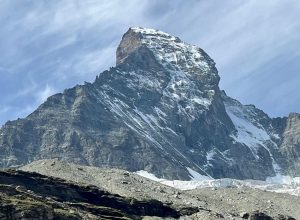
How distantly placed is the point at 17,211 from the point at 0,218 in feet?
16.2

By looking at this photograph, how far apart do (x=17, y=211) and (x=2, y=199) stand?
24.9 ft

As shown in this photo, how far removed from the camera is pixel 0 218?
189250 mm

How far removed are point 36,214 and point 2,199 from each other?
994 centimetres

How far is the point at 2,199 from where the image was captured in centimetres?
19900

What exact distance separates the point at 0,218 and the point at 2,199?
10.3 meters

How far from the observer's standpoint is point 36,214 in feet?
636

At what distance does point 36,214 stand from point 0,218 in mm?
8437

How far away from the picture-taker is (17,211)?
633ft

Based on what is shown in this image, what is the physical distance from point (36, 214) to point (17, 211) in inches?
163
